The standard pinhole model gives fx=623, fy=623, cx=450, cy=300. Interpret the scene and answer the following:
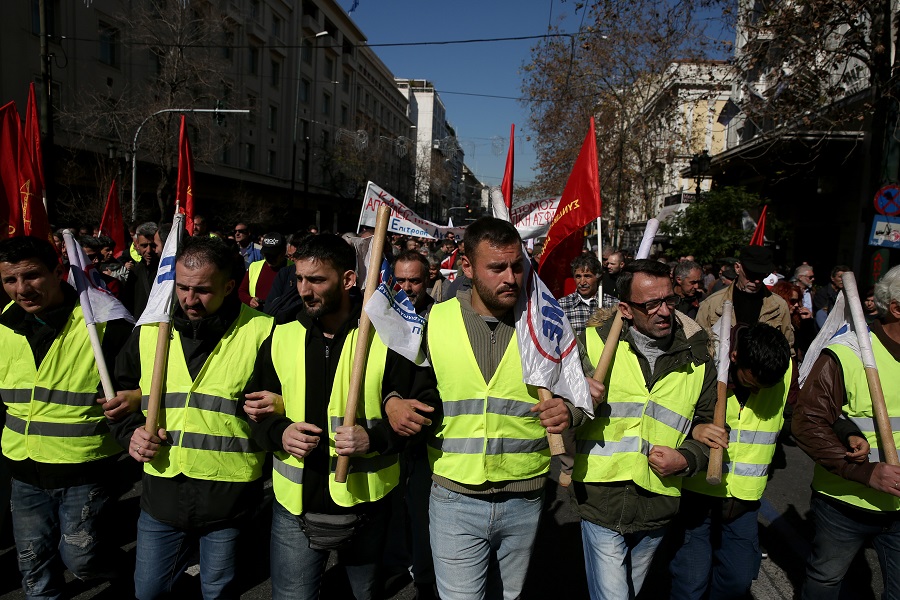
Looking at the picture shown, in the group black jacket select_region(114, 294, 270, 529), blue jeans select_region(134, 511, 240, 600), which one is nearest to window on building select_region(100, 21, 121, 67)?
black jacket select_region(114, 294, 270, 529)

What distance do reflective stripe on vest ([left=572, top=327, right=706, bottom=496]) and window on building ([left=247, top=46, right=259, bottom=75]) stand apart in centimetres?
3712

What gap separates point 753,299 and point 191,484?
185 inches

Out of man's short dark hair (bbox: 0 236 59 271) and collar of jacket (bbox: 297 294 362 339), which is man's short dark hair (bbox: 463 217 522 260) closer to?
collar of jacket (bbox: 297 294 362 339)

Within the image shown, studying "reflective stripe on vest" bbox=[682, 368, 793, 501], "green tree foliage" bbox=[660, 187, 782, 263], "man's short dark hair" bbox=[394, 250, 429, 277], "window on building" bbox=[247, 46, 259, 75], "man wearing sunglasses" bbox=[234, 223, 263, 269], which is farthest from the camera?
"window on building" bbox=[247, 46, 259, 75]

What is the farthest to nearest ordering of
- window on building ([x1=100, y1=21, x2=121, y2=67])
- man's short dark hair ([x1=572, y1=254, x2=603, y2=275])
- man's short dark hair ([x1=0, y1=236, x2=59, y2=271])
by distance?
window on building ([x1=100, y1=21, x2=121, y2=67]) < man's short dark hair ([x1=572, y1=254, x2=603, y2=275]) < man's short dark hair ([x1=0, y1=236, x2=59, y2=271])

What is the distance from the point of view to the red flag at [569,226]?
150 inches

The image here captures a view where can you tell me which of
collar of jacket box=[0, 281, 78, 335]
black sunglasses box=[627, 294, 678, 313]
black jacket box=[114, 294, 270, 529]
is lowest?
black jacket box=[114, 294, 270, 529]

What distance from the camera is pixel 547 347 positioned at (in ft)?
8.46

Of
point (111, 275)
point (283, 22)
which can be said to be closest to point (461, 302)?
point (111, 275)

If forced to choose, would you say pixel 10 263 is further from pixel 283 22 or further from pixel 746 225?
pixel 283 22

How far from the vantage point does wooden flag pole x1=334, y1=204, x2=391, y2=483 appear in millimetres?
2371

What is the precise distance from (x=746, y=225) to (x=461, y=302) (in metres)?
16.1

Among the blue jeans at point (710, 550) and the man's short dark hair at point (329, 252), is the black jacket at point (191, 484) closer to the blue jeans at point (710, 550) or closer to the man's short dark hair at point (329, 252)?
the man's short dark hair at point (329, 252)

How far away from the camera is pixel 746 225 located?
1666cm
